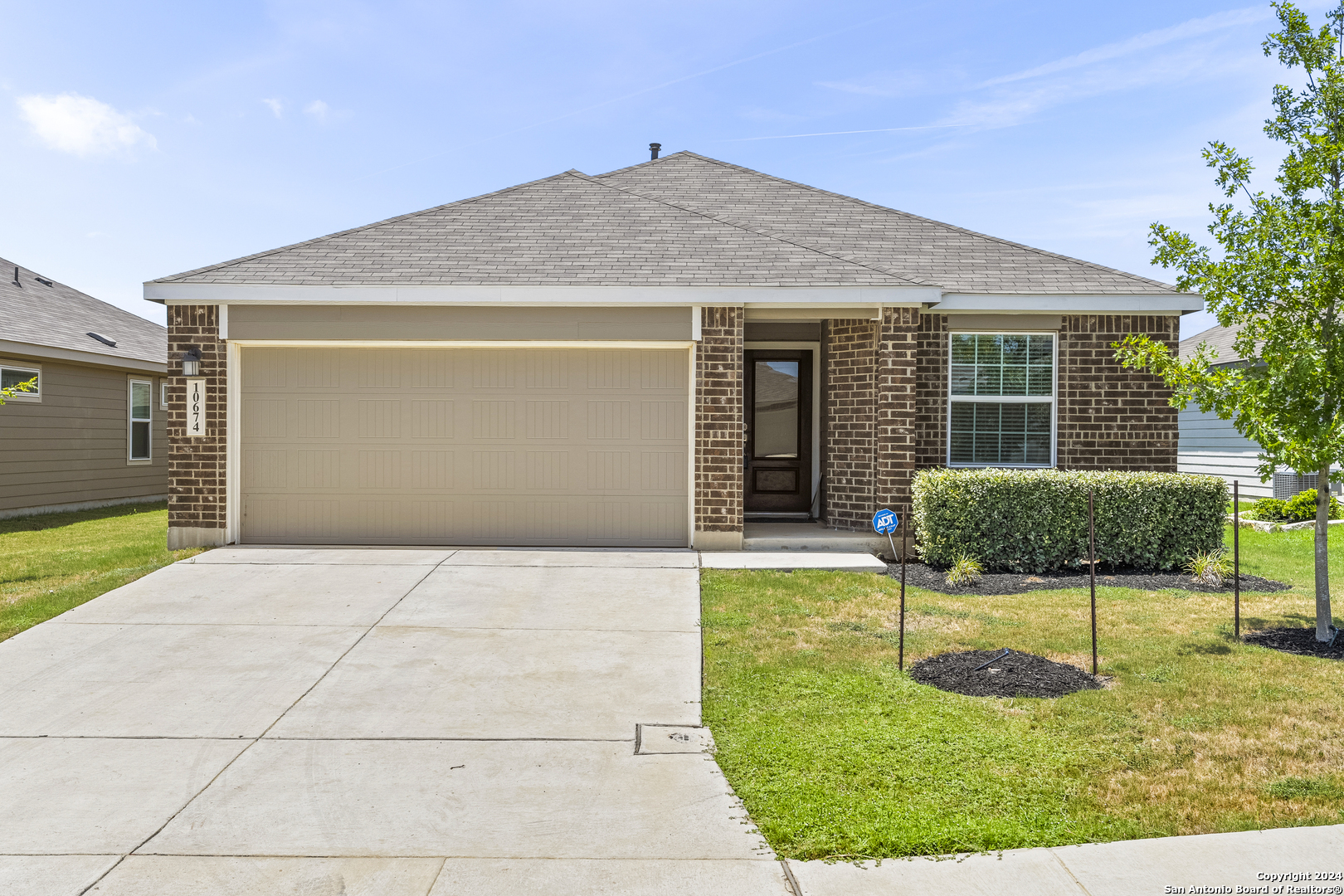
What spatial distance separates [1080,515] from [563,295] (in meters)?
6.06

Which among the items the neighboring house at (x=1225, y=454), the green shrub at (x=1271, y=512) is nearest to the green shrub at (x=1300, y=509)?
the green shrub at (x=1271, y=512)

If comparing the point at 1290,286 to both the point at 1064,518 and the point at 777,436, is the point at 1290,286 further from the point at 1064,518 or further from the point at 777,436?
the point at 777,436

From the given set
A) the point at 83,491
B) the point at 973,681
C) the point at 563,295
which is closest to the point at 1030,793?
the point at 973,681

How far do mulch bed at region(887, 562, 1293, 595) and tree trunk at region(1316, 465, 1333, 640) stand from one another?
177 centimetres

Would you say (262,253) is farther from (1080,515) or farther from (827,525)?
(1080,515)

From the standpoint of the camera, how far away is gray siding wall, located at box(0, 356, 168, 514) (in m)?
14.9

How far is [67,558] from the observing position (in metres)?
9.99

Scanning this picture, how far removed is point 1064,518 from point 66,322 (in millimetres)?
17943

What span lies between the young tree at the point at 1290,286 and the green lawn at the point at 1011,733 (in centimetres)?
162

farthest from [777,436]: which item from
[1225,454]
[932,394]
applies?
[1225,454]

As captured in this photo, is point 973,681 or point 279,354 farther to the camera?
point 279,354

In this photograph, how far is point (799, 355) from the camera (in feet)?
40.1

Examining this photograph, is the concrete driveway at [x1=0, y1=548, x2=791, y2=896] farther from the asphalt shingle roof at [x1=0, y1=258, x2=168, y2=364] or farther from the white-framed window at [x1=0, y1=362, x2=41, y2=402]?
the asphalt shingle roof at [x1=0, y1=258, x2=168, y2=364]

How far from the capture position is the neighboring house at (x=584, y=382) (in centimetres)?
994
